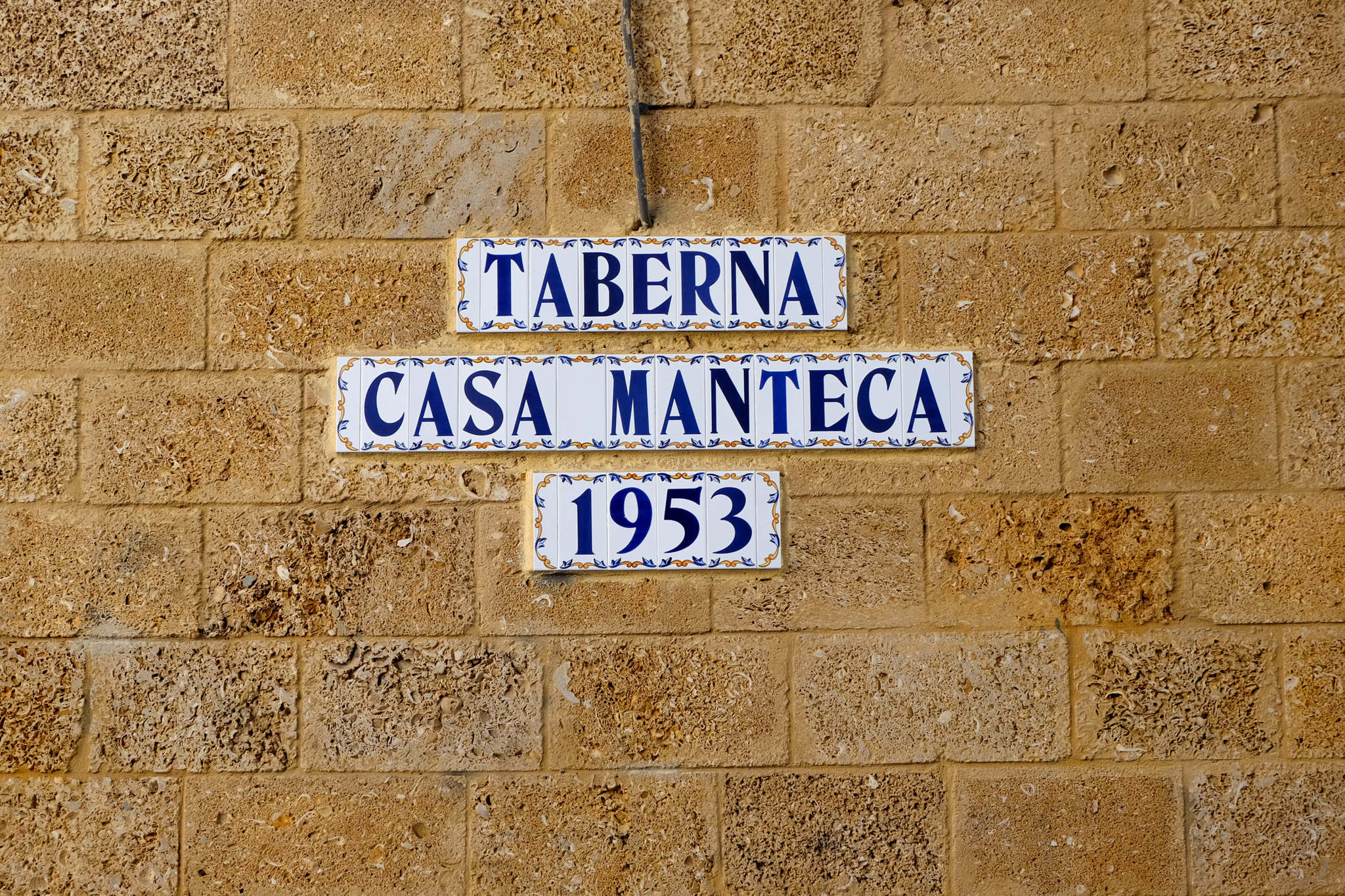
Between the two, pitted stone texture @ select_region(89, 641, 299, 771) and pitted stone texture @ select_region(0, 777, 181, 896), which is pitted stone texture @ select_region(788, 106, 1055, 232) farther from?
pitted stone texture @ select_region(0, 777, 181, 896)

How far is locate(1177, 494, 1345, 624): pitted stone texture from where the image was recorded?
2078mm

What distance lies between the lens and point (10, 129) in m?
2.14

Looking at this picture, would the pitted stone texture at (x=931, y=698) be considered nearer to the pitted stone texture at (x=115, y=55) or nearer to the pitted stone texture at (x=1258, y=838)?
the pitted stone texture at (x=1258, y=838)

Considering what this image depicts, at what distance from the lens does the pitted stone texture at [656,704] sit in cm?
205

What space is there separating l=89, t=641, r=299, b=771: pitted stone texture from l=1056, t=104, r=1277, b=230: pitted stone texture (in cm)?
222

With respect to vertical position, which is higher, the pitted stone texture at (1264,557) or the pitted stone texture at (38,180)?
the pitted stone texture at (38,180)

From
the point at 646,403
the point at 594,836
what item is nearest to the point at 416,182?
the point at 646,403

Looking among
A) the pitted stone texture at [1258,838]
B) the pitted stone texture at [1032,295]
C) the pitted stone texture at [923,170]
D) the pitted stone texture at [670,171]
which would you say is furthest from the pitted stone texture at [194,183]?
the pitted stone texture at [1258,838]

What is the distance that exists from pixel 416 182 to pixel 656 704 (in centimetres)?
139

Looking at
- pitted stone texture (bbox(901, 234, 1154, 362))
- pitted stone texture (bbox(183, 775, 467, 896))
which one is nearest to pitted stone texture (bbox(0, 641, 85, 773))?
pitted stone texture (bbox(183, 775, 467, 896))

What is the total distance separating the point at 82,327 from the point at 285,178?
1.99ft

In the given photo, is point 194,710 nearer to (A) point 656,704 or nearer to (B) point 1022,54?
(A) point 656,704

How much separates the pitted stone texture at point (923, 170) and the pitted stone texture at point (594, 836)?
1.42m

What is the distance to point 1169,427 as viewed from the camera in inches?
82.7
